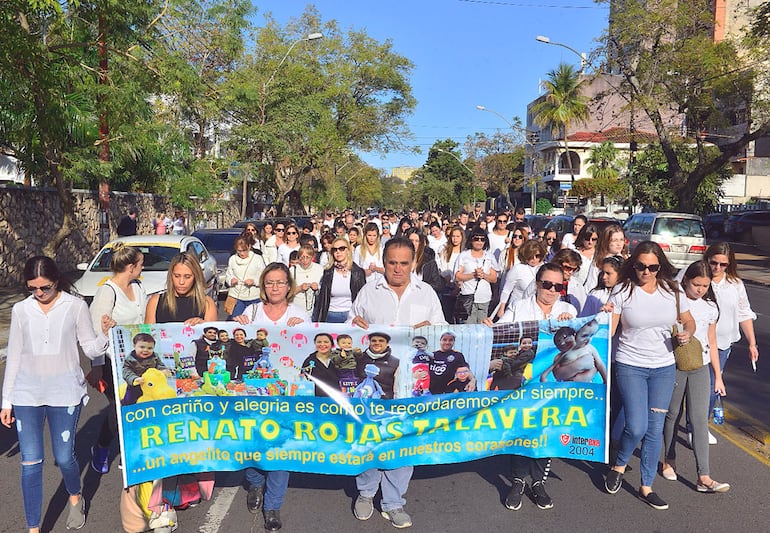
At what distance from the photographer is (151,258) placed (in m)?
12.3

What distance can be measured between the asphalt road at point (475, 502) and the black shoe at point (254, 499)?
5cm

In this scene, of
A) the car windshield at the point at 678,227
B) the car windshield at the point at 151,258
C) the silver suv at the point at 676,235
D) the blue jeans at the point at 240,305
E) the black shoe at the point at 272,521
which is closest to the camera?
the black shoe at the point at 272,521

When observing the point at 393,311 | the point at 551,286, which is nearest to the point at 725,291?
the point at 551,286

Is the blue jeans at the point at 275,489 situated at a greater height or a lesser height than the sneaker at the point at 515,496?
greater

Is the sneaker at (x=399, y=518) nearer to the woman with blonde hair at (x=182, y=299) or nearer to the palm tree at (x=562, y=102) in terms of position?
the woman with blonde hair at (x=182, y=299)

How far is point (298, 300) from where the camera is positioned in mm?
8250

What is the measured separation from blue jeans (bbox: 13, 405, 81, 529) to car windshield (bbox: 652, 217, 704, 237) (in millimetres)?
19603

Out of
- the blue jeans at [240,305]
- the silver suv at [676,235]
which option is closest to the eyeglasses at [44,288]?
the blue jeans at [240,305]

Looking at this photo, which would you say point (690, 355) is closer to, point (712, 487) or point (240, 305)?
point (712, 487)

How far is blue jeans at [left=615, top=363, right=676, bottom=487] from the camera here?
4.88 metres

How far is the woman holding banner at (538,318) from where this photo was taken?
4.89 meters

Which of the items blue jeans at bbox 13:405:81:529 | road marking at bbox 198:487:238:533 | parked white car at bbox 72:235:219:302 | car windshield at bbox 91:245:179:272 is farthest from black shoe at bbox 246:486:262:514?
car windshield at bbox 91:245:179:272

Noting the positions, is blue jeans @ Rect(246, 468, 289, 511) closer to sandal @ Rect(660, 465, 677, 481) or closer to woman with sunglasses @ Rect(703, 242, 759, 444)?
sandal @ Rect(660, 465, 677, 481)

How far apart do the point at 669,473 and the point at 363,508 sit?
2291 mm
